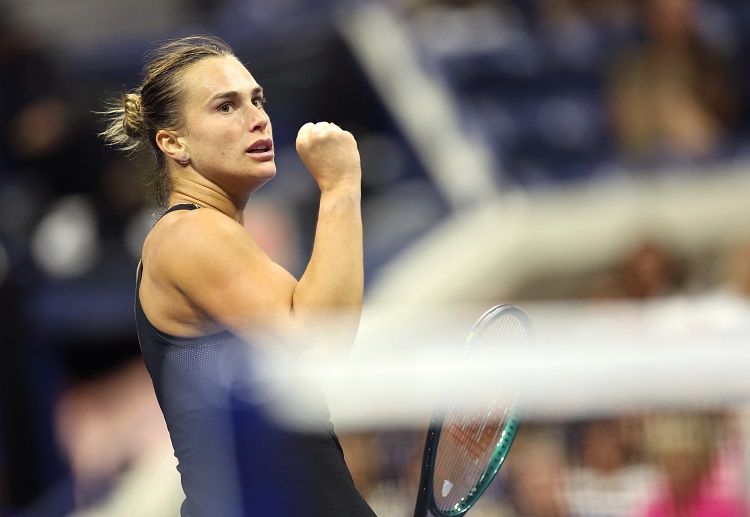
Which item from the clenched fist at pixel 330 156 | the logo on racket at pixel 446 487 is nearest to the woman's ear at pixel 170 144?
the clenched fist at pixel 330 156

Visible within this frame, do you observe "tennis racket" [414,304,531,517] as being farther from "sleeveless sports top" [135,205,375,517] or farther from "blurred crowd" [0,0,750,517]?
"blurred crowd" [0,0,750,517]

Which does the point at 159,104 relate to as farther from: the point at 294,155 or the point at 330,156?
the point at 294,155

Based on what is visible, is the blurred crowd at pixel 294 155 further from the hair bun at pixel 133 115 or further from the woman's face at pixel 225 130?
the woman's face at pixel 225 130

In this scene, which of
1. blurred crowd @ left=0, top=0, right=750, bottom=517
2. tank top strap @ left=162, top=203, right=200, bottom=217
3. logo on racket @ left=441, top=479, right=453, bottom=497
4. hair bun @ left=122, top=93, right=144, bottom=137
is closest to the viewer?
tank top strap @ left=162, top=203, right=200, bottom=217

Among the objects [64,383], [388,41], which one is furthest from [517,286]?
[64,383]

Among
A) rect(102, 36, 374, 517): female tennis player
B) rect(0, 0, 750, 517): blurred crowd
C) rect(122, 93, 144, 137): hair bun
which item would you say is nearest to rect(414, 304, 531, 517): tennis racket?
rect(102, 36, 374, 517): female tennis player

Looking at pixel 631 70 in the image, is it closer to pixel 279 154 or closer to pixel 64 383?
pixel 279 154

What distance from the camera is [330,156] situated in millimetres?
1935

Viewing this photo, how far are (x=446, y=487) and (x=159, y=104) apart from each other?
85cm

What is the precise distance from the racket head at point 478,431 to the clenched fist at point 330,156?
16.6 inches

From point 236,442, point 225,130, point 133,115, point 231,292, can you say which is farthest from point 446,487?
point 133,115

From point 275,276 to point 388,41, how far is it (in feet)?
14.6

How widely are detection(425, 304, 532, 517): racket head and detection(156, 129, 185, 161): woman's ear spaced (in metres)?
0.60

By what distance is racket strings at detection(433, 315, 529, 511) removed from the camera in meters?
2.20
